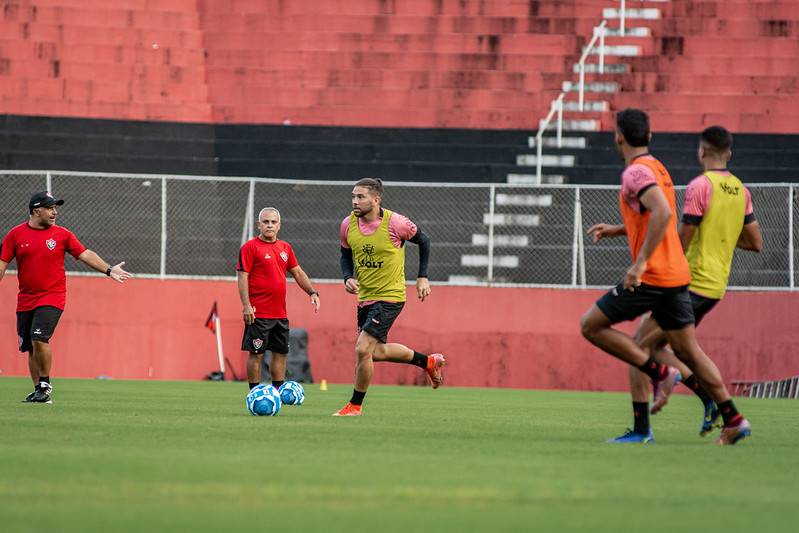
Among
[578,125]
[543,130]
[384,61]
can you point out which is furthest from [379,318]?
[384,61]

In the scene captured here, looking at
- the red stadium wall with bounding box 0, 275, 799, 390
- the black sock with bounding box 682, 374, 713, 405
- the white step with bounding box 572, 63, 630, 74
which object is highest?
→ the white step with bounding box 572, 63, 630, 74

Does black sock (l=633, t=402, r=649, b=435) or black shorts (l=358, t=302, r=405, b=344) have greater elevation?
black shorts (l=358, t=302, r=405, b=344)

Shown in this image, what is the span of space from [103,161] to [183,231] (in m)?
4.45

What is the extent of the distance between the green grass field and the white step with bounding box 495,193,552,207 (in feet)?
29.5

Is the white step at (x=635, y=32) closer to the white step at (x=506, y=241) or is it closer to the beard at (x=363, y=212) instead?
the white step at (x=506, y=241)

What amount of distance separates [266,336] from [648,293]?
591 centimetres

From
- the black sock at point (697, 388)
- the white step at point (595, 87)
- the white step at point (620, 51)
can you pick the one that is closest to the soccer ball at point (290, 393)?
the black sock at point (697, 388)

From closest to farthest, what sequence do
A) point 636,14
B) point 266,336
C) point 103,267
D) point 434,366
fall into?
point 434,366, point 103,267, point 266,336, point 636,14

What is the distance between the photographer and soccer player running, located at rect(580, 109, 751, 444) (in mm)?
9031

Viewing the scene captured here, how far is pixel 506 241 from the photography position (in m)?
21.4

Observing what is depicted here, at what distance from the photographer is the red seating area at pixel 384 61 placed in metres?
27.5

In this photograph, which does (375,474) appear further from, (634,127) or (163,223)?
(163,223)

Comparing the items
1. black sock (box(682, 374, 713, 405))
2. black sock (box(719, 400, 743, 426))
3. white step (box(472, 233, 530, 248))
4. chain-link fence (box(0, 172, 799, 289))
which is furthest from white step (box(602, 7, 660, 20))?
black sock (box(719, 400, 743, 426))

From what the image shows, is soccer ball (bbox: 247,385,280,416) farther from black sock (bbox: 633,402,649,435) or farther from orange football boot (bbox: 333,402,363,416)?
black sock (bbox: 633,402,649,435)
